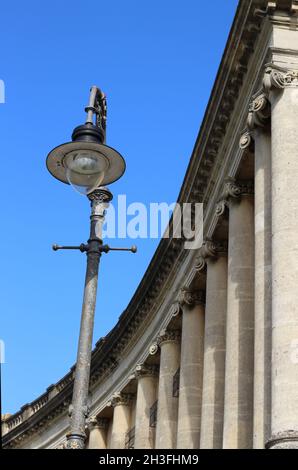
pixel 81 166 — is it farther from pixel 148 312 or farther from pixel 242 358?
pixel 148 312

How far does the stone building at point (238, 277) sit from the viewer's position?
23.2 metres

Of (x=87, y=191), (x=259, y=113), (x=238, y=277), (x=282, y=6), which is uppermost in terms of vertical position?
(x=282, y=6)

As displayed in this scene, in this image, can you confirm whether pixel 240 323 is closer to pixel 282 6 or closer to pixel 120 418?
pixel 282 6

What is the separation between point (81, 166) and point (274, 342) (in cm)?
749

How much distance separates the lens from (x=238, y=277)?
2941cm

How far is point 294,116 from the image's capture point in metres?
25.7

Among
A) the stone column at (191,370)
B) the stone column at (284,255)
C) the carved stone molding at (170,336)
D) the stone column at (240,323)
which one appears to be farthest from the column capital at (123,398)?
the stone column at (284,255)

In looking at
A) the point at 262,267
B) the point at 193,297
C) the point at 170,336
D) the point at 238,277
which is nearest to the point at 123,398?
the point at 170,336

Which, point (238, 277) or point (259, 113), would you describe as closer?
point (259, 113)

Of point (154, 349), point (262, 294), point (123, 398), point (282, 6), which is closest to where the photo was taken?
point (262, 294)

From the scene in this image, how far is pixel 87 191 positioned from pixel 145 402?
101 ft

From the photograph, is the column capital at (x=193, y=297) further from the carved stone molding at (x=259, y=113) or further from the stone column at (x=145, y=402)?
the carved stone molding at (x=259, y=113)
